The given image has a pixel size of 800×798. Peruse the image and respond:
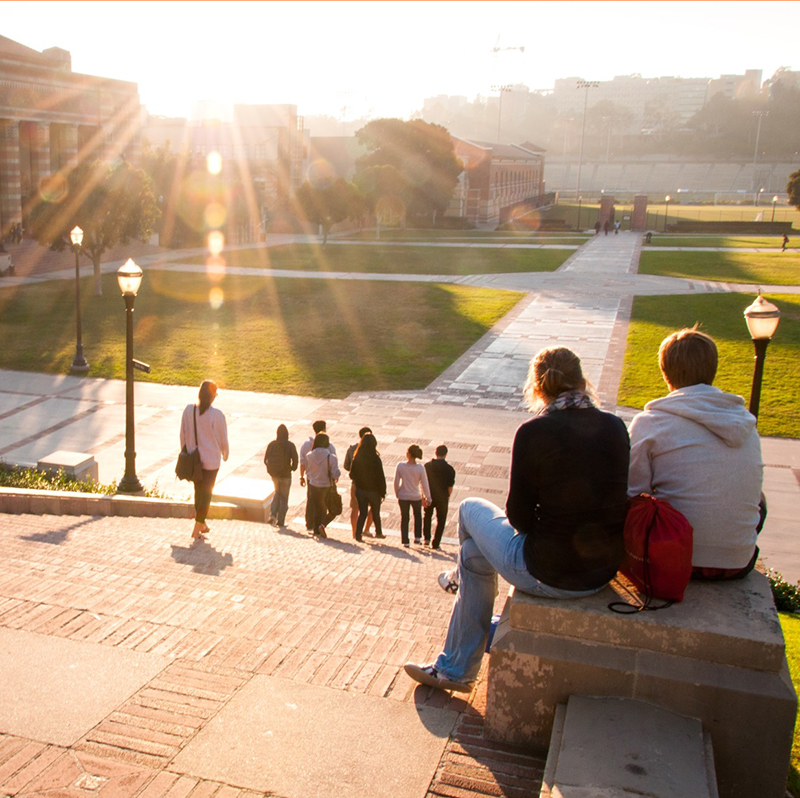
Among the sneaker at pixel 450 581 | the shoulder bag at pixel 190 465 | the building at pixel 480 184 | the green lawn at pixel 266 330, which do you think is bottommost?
the green lawn at pixel 266 330

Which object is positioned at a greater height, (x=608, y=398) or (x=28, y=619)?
(x=28, y=619)

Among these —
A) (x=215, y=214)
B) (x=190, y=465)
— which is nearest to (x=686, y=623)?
(x=190, y=465)

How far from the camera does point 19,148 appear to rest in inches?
1689

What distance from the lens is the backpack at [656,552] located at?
348 centimetres

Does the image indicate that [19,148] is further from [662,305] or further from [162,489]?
[162,489]

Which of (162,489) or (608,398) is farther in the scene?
(608,398)

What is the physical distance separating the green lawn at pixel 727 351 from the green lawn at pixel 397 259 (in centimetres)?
1265

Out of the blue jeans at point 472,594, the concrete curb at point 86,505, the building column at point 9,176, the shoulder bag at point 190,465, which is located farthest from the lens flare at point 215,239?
the blue jeans at point 472,594

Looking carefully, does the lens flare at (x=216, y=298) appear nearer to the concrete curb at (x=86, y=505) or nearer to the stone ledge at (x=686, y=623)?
the concrete curb at (x=86, y=505)

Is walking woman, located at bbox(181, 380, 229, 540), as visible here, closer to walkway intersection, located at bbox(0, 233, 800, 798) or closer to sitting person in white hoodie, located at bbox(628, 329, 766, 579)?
walkway intersection, located at bbox(0, 233, 800, 798)

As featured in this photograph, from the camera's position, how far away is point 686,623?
3.40 meters

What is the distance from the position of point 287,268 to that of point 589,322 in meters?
18.7

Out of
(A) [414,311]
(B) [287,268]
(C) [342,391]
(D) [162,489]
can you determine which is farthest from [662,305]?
(D) [162,489]

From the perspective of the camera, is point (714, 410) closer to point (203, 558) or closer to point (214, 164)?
point (203, 558)
